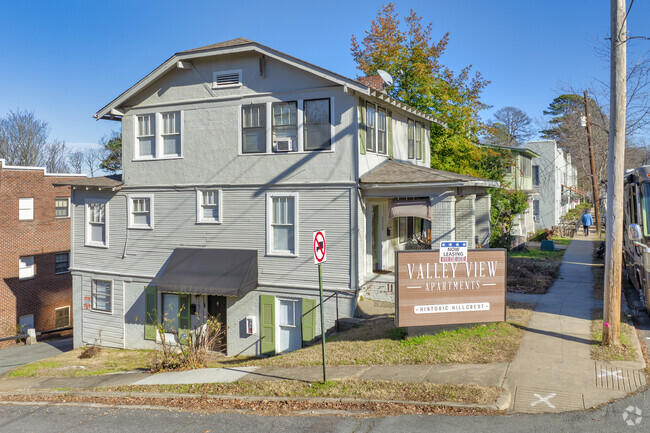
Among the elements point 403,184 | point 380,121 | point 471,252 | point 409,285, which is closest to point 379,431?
point 409,285

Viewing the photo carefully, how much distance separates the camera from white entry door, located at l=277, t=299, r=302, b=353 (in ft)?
54.6

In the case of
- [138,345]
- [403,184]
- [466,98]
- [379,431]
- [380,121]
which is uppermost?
[466,98]

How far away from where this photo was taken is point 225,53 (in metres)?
16.9

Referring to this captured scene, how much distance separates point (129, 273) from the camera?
19.4 meters

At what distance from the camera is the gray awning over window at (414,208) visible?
15.1m

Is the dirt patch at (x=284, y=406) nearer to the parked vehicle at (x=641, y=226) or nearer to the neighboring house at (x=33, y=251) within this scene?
the parked vehicle at (x=641, y=226)

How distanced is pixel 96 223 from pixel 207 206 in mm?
5480

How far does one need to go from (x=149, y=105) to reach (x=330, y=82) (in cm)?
716

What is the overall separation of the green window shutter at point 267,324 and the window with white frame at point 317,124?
512cm

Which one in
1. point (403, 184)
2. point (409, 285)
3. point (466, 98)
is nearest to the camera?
point (409, 285)

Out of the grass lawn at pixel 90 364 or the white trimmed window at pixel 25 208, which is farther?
the white trimmed window at pixel 25 208

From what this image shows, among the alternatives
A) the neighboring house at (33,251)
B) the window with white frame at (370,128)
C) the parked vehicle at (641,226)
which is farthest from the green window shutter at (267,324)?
the neighboring house at (33,251)

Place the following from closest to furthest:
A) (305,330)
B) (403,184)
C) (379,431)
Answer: (379,431) < (403,184) < (305,330)

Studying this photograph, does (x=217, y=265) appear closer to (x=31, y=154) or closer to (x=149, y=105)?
(x=149, y=105)
